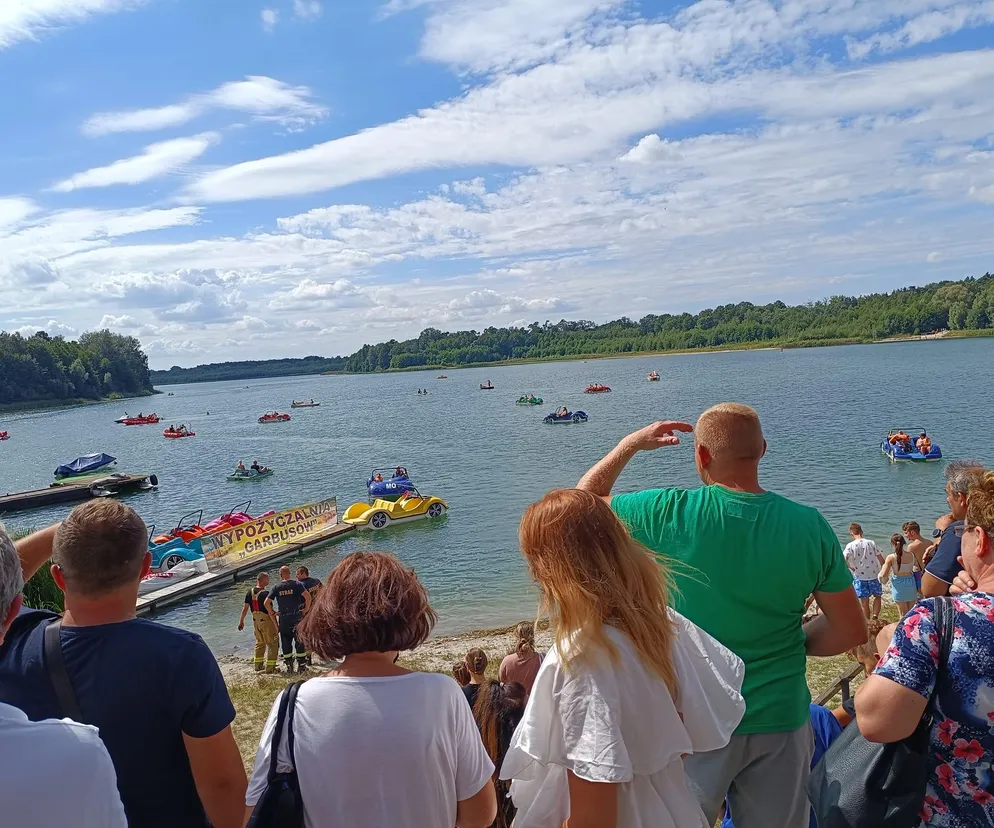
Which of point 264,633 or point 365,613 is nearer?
point 365,613

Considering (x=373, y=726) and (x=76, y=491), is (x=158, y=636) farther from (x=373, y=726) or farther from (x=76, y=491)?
(x=76, y=491)

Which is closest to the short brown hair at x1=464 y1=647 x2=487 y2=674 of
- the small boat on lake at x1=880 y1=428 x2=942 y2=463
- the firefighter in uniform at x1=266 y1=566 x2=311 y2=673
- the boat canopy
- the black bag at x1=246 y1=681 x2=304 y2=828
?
the black bag at x1=246 y1=681 x2=304 y2=828

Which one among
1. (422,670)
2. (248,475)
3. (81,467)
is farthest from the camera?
(81,467)

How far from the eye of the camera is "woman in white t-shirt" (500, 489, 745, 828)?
222 centimetres

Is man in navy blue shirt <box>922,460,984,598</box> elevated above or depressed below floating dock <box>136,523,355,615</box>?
above

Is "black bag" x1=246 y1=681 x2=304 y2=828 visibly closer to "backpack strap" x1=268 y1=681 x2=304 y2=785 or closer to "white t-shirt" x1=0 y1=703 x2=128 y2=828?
"backpack strap" x1=268 y1=681 x2=304 y2=785

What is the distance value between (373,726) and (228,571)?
792 inches

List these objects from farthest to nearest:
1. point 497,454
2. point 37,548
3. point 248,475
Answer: point 497,454
point 248,475
point 37,548

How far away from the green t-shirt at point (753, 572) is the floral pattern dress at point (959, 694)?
0.57 meters

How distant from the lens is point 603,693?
2.22 meters

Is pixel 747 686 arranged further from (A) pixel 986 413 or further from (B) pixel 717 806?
(A) pixel 986 413

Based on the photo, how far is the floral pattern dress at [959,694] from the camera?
91.6 inches

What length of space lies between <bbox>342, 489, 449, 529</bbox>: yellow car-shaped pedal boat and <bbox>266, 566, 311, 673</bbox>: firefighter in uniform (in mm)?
13482

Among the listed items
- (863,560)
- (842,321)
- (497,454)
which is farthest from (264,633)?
(842,321)
